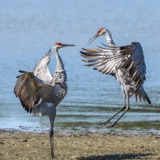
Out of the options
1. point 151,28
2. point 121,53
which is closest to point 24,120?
point 121,53

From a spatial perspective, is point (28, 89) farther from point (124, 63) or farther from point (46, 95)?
point (124, 63)

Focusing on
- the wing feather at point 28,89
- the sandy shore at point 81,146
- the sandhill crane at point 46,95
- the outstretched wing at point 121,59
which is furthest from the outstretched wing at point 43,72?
the outstretched wing at point 121,59

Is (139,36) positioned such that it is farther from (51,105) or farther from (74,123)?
(51,105)

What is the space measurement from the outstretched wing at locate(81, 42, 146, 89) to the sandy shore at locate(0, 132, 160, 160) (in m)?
1.04

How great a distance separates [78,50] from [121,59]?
11.6 meters

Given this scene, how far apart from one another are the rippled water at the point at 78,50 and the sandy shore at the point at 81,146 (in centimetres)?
88

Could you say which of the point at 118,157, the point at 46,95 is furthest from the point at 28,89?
the point at 118,157

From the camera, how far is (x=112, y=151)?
1155 cm

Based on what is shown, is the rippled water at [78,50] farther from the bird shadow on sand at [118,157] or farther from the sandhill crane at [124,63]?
the bird shadow on sand at [118,157]

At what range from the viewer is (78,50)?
2486cm

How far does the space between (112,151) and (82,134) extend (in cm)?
178

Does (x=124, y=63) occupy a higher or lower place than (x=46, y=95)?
higher

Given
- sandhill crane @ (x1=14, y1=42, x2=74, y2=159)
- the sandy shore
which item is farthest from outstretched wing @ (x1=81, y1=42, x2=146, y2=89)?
sandhill crane @ (x1=14, y1=42, x2=74, y2=159)

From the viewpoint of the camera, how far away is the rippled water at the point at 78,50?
1465 cm
